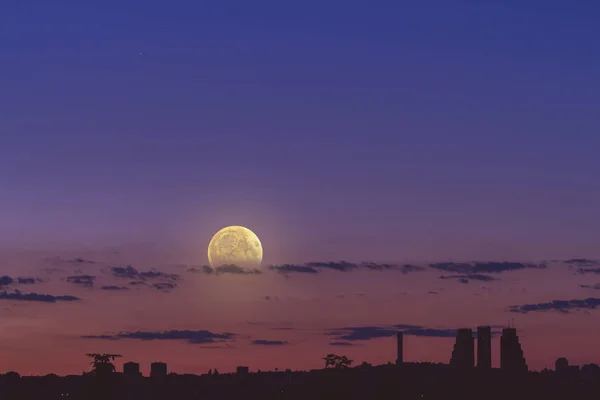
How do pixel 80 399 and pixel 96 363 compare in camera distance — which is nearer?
pixel 96 363

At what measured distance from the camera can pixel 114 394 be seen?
188 metres

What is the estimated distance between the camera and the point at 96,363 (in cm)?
17788

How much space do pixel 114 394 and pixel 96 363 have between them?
11.9 m

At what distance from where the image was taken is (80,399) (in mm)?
191750

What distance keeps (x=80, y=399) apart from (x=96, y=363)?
53.7 feet

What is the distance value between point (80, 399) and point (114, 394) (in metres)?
6.90
